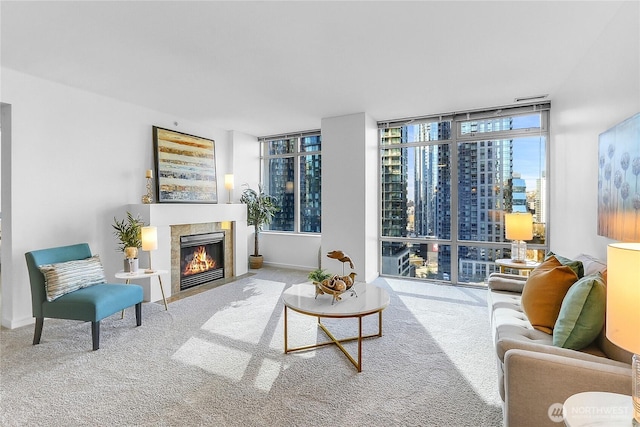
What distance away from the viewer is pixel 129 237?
365 centimetres

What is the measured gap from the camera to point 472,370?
2.34m

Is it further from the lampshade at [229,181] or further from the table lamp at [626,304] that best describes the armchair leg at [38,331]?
the table lamp at [626,304]

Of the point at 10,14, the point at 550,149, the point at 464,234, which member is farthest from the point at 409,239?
the point at 10,14

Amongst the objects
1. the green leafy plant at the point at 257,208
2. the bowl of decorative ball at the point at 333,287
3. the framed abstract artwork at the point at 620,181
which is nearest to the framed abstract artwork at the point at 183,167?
the green leafy plant at the point at 257,208

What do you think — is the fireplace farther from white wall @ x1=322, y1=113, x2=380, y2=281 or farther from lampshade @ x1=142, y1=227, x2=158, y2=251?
white wall @ x1=322, y1=113, x2=380, y2=281

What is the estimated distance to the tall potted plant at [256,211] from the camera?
5941mm

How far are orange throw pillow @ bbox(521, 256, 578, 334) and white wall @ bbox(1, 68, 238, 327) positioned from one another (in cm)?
448

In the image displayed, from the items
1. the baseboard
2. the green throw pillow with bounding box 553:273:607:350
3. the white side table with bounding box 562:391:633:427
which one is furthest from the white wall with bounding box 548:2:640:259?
the baseboard

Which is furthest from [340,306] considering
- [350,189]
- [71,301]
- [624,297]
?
[350,189]

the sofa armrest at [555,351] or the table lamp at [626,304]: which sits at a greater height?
the table lamp at [626,304]

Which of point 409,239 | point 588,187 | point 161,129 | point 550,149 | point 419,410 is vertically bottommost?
point 419,410

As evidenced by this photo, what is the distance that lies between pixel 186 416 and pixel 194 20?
267 centimetres

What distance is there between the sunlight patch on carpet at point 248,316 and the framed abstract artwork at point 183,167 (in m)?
1.73

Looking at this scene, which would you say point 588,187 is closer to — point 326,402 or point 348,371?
point 348,371
